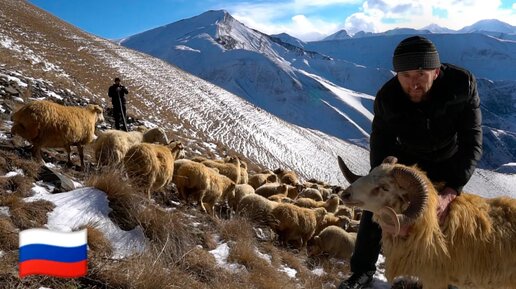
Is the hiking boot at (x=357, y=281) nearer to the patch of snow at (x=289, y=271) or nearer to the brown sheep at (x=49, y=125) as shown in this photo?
the patch of snow at (x=289, y=271)

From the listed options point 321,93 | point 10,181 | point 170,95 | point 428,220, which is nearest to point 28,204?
point 10,181

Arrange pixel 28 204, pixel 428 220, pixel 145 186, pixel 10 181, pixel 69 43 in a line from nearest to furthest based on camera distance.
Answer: pixel 428 220
pixel 28 204
pixel 10 181
pixel 145 186
pixel 69 43

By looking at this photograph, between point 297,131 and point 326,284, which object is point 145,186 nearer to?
point 326,284

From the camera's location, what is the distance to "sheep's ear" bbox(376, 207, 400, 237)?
11.5 feet

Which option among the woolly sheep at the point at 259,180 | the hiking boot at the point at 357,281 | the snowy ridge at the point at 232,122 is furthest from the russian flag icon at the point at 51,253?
the snowy ridge at the point at 232,122

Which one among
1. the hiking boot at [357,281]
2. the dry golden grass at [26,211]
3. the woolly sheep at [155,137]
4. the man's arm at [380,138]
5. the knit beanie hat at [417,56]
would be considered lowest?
the hiking boot at [357,281]

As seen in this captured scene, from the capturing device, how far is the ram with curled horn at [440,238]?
3766mm

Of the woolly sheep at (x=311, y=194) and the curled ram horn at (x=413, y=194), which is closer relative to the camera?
the curled ram horn at (x=413, y=194)

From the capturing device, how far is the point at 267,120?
5016 centimetres

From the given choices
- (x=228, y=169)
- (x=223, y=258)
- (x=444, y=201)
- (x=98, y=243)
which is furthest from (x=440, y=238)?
(x=228, y=169)

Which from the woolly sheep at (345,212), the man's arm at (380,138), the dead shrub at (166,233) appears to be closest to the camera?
the man's arm at (380,138)

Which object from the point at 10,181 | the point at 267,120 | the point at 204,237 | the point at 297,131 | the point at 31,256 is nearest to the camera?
the point at 31,256

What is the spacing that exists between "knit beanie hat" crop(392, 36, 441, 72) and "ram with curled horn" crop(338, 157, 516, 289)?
0.88 metres

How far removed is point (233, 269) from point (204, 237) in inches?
30.9
